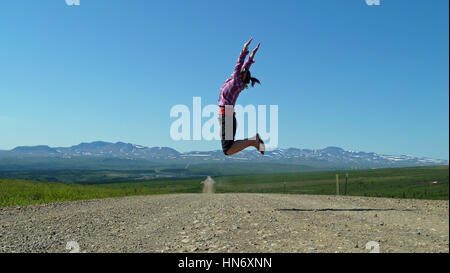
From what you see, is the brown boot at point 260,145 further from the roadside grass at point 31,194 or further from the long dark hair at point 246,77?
the roadside grass at point 31,194

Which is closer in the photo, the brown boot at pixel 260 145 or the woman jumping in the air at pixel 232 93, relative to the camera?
the woman jumping in the air at pixel 232 93

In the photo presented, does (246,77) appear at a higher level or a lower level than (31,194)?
higher

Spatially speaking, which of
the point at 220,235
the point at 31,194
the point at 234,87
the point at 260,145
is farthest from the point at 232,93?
the point at 31,194

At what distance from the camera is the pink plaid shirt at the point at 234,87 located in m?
7.14

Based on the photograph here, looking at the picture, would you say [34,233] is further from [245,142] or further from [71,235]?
[245,142]

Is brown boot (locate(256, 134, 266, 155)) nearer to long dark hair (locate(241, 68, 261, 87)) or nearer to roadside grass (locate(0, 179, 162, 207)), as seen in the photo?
long dark hair (locate(241, 68, 261, 87))

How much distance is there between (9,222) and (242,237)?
6198 mm

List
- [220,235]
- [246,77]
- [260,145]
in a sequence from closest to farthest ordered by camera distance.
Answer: [220,235], [246,77], [260,145]

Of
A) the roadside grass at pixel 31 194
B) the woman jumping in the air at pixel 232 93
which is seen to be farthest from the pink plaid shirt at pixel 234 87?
the roadside grass at pixel 31 194

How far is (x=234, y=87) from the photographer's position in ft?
23.4

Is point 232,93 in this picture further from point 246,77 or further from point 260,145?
point 260,145

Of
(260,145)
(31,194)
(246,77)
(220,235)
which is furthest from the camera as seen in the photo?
(31,194)
